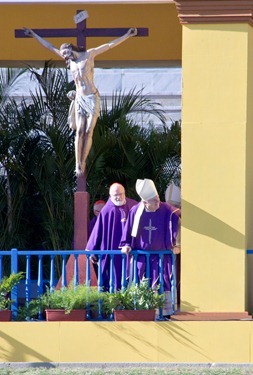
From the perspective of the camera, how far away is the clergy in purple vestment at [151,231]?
14.8 m

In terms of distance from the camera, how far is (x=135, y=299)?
1434 centimetres

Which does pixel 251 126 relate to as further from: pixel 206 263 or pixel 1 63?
pixel 1 63

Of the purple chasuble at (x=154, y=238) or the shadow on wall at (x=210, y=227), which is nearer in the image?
the shadow on wall at (x=210, y=227)

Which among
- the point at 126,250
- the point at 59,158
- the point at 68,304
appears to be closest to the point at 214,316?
the point at 126,250

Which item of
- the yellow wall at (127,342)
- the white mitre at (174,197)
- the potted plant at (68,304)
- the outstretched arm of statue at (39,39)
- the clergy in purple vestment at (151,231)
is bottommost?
the yellow wall at (127,342)

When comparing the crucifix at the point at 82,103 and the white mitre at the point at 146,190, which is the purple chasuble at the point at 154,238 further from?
the crucifix at the point at 82,103

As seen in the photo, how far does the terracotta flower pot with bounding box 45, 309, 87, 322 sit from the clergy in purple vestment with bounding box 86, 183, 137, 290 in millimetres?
722

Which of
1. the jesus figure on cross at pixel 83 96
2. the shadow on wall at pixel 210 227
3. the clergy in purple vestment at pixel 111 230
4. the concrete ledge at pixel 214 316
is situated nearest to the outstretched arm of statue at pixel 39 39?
the jesus figure on cross at pixel 83 96

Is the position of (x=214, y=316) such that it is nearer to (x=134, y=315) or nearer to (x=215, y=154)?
(x=134, y=315)

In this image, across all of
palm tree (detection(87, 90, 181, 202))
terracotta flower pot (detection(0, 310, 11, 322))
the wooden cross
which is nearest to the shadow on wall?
terracotta flower pot (detection(0, 310, 11, 322))

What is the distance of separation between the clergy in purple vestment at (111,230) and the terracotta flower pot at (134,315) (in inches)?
28.7

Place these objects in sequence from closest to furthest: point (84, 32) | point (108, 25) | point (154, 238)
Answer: point (154, 238) → point (84, 32) → point (108, 25)

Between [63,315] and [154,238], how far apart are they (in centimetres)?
117

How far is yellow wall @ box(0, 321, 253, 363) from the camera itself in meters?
14.1
